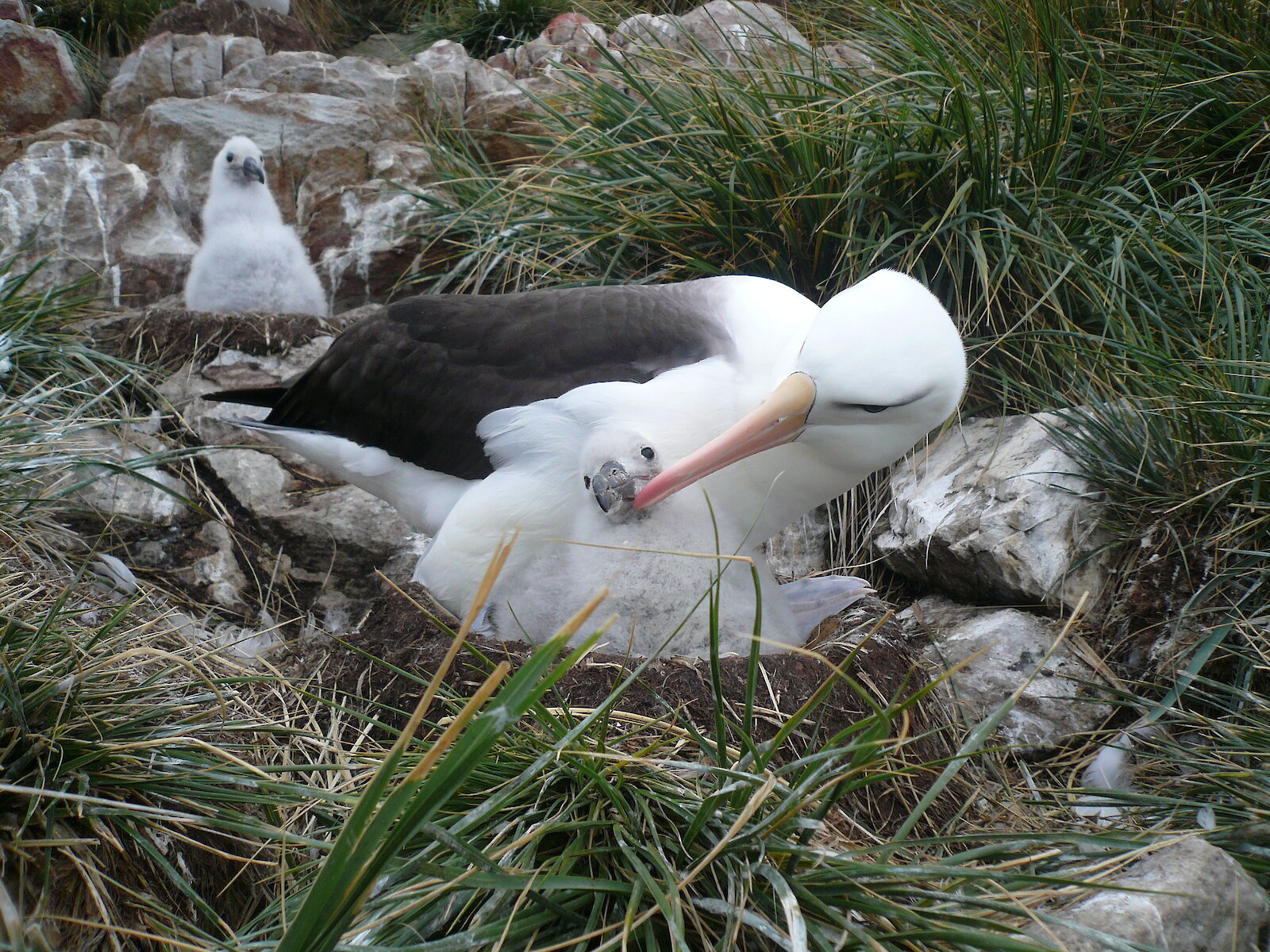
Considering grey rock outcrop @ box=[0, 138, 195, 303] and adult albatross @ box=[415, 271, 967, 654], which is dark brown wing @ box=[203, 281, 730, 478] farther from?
grey rock outcrop @ box=[0, 138, 195, 303]

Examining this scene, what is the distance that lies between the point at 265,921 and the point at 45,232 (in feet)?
15.8

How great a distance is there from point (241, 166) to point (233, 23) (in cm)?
455

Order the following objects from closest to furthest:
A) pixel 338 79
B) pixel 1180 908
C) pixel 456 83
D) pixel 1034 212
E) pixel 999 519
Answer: pixel 1180 908, pixel 999 519, pixel 1034 212, pixel 338 79, pixel 456 83

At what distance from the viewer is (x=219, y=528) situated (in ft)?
13.0

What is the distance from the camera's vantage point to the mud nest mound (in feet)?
7.37

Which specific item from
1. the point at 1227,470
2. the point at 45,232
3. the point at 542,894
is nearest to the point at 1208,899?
the point at 542,894

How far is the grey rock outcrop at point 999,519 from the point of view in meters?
3.15

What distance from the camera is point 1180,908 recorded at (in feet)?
5.35

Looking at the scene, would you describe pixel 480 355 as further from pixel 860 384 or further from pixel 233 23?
pixel 233 23

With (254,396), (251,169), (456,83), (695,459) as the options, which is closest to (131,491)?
(254,396)

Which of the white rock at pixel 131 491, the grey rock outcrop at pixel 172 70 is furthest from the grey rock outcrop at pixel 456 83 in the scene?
the white rock at pixel 131 491

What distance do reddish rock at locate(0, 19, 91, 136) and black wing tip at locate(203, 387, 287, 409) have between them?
5088mm

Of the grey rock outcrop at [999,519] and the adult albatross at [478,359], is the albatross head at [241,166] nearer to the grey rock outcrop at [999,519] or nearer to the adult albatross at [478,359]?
the adult albatross at [478,359]

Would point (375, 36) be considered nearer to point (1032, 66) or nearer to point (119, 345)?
point (119, 345)
